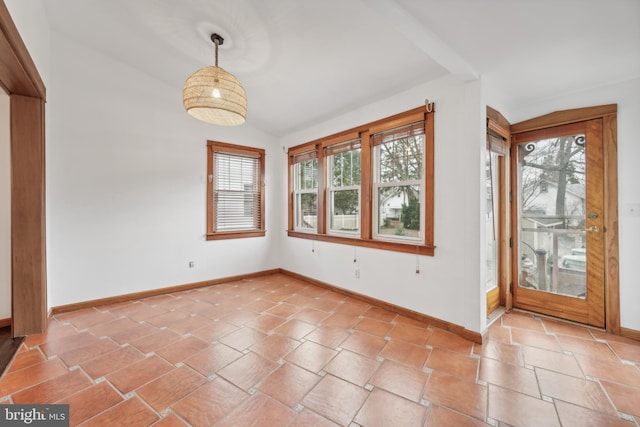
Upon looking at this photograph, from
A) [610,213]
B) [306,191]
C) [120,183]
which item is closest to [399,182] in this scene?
[306,191]

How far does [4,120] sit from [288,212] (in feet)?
11.5

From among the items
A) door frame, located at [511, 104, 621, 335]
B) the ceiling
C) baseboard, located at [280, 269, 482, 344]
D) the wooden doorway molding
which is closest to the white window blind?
the ceiling

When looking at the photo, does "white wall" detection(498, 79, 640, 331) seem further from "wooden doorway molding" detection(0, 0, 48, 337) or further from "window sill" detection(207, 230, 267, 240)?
"wooden doorway molding" detection(0, 0, 48, 337)

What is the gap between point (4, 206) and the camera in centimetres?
279

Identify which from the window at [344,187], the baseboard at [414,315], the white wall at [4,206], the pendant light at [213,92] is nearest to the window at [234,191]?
the window at [344,187]

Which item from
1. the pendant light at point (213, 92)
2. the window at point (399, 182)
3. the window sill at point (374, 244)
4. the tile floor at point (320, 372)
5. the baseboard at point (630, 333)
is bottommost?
the tile floor at point (320, 372)

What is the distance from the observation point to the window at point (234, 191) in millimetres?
4297

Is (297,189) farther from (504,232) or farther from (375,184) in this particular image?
(504,232)

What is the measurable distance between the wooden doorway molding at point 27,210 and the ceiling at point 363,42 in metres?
1.16

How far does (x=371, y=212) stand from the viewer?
349cm

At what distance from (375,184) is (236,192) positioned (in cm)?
241

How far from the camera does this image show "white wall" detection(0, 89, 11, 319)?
2.79 m

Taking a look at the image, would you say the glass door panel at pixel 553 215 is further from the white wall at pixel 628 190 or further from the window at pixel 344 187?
the window at pixel 344 187

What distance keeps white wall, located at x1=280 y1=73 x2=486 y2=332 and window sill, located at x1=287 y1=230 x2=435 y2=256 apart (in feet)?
0.21
